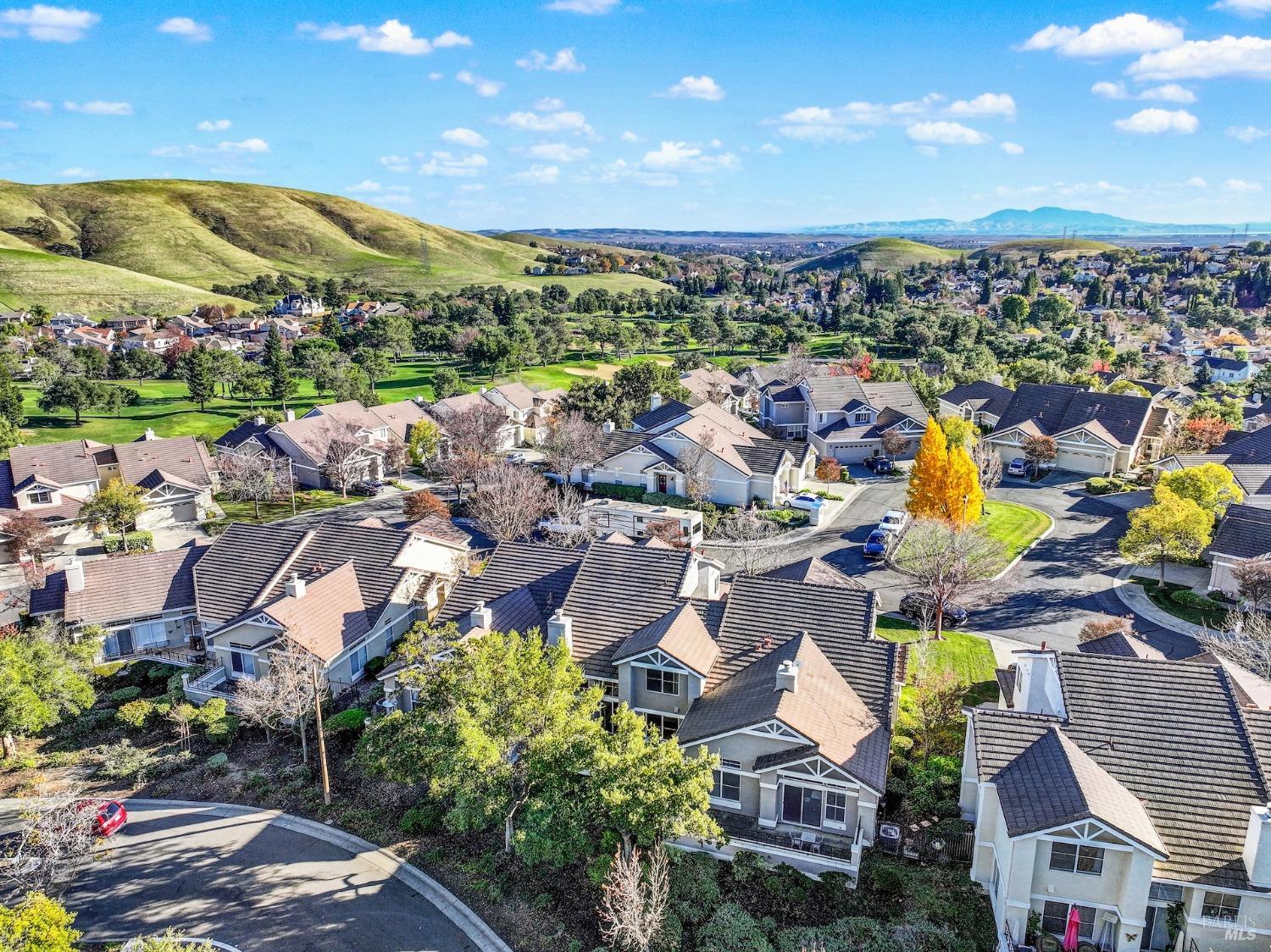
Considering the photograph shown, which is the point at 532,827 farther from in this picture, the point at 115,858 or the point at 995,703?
the point at 995,703

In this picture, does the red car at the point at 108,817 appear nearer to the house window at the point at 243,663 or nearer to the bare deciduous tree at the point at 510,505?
the house window at the point at 243,663

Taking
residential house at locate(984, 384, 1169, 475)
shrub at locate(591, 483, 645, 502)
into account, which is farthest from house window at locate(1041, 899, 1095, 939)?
residential house at locate(984, 384, 1169, 475)

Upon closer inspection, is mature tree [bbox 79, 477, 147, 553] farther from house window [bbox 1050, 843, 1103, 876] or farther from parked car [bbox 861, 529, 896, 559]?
house window [bbox 1050, 843, 1103, 876]

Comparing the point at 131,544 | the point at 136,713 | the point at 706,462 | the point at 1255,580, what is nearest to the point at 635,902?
the point at 136,713

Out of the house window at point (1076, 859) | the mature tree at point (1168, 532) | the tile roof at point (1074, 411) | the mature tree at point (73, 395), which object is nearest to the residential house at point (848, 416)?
the tile roof at point (1074, 411)

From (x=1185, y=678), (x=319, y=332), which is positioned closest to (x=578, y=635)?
(x=1185, y=678)

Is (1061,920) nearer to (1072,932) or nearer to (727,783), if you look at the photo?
(1072,932)
